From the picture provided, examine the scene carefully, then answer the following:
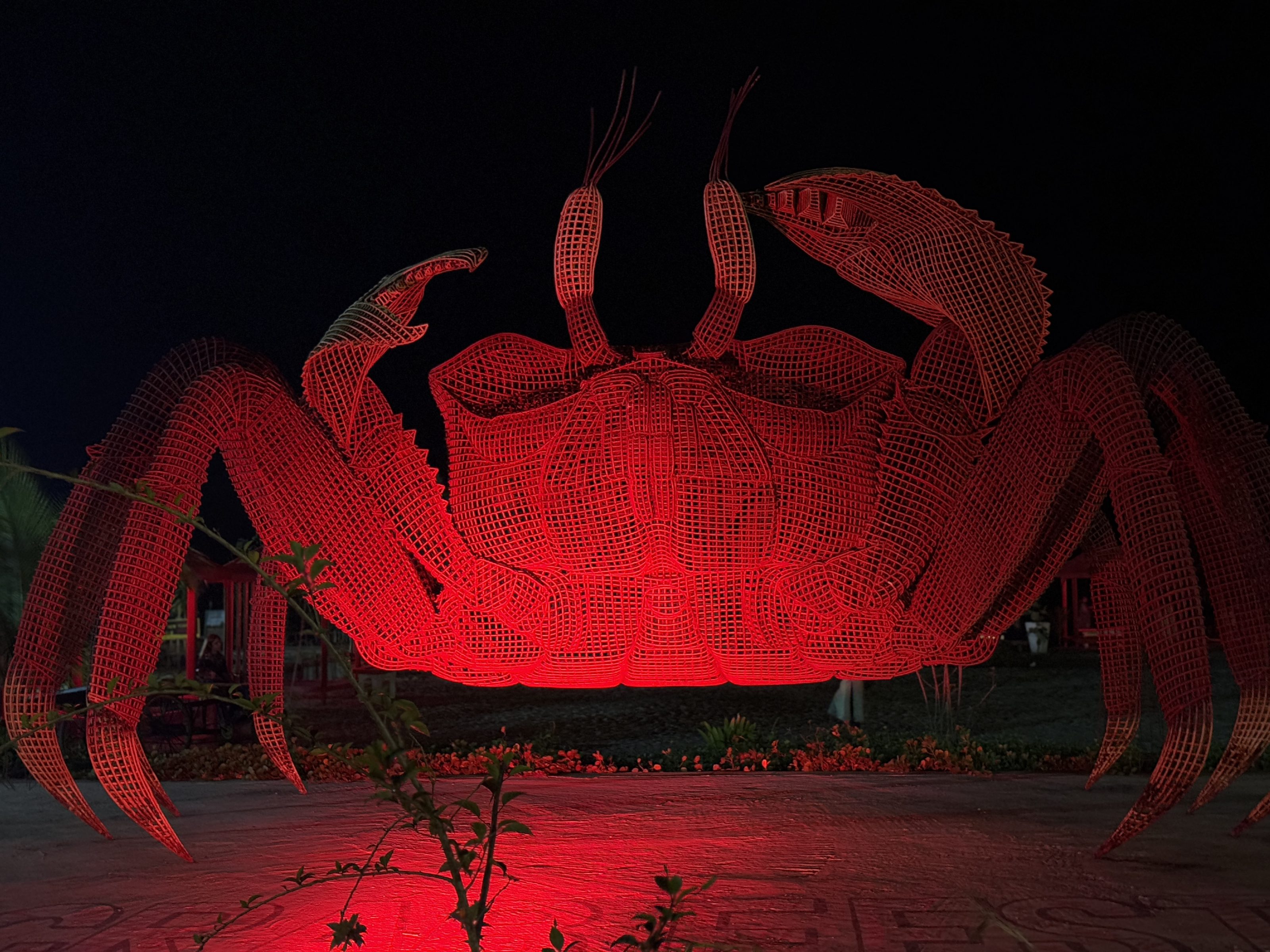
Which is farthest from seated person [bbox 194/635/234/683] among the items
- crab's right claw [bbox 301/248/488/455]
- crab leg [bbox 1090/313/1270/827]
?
crab leg [bbox 1090/313/1270/827]

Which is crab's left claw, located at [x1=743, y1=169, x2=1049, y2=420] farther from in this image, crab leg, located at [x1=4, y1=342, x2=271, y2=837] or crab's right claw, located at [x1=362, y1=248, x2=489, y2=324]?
crab leg, located at [x1=4, y1=342, x2=271, y2=837]

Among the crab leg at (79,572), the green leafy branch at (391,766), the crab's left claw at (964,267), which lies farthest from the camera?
the crab's left claw at (964,267)

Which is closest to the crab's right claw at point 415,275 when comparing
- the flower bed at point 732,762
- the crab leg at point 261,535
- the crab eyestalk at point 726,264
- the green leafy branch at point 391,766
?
the crab leg at point 261,535

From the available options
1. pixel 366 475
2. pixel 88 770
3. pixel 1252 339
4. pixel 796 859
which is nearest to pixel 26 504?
pixel 88 770

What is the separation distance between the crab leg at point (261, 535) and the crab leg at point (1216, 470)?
9.77 ft

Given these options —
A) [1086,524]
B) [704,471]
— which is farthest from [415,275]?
[1086,524]

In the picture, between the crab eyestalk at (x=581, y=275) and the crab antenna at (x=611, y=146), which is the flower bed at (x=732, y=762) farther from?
the crab antenna at (x=611, y=146)

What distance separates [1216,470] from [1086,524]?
55 cm

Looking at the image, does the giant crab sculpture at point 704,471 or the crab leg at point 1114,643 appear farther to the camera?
the crab leg at point 1114,643

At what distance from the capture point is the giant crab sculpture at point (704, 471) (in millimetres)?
4102

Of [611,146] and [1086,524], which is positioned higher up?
[611,146]

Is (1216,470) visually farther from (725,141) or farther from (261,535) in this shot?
(261,535)

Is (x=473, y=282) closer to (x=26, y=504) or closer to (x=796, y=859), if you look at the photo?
(x=26, y=504)

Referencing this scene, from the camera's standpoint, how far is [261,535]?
453cm
